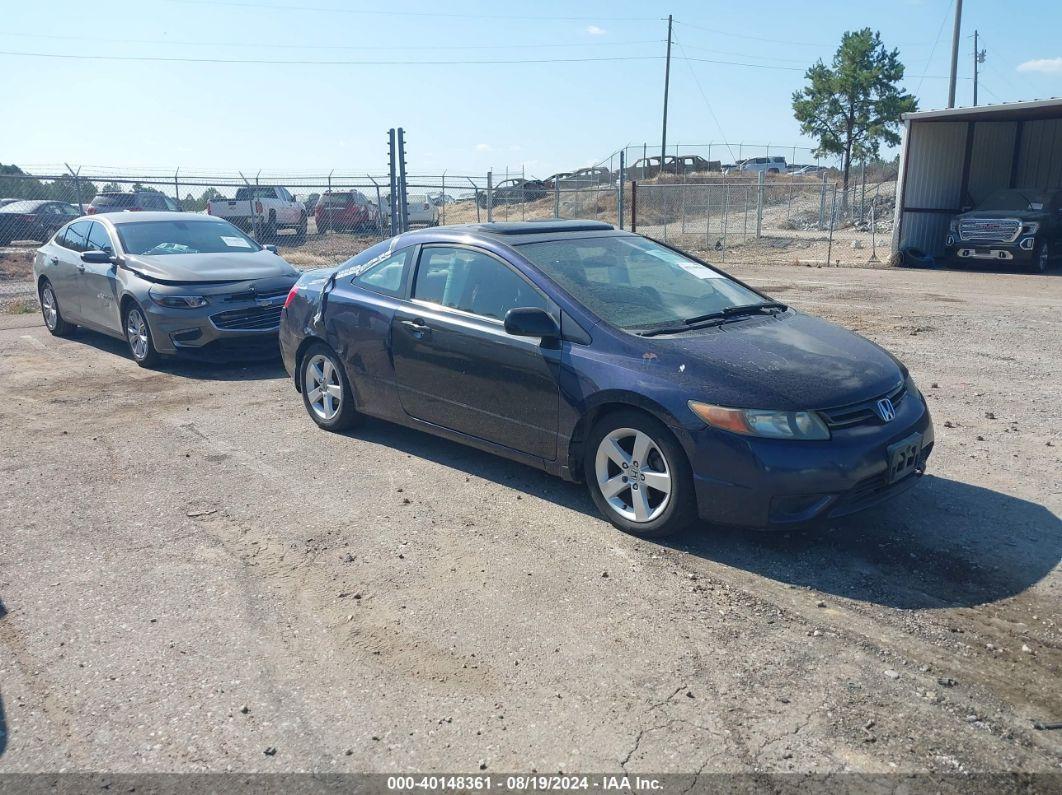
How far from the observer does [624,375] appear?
461 centimetres

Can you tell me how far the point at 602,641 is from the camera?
3688 mm

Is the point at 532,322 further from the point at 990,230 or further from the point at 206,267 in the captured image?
the point at 990,230

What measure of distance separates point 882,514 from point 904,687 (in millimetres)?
1789

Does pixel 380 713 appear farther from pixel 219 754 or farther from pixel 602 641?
pixel 602 641

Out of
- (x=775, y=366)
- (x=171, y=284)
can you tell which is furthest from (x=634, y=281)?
(x=171, y=284)

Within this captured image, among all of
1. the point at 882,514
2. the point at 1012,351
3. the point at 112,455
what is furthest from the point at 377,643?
the point at 1012,351

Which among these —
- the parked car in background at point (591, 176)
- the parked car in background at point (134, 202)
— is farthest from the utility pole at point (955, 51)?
the parked car in background at point (134, 202)

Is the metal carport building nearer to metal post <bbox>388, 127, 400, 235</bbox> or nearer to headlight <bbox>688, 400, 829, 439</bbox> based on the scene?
metal post <bbox>388, 127, 400, 235</bbox>

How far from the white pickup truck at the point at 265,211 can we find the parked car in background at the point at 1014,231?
53.0 feet

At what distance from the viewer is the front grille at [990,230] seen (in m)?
A: 18.6

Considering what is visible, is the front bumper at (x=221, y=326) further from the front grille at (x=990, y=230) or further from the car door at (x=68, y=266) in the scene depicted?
the front grille at (x=990, y=230)

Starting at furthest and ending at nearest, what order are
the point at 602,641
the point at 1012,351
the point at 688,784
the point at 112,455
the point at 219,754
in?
the point at 1012,351 → the point at 112,455 → the point at 602,641 → the point at 219,754 → the point at 688,784

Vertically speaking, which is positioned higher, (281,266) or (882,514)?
(281,266)

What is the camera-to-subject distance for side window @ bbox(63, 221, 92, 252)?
10438 mm
